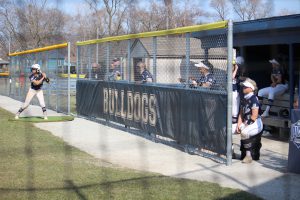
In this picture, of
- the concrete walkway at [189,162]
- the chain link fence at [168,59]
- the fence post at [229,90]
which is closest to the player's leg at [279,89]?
the concrete walkway at [189,162]

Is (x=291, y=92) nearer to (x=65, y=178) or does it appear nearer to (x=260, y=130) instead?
(x=260, y=130)

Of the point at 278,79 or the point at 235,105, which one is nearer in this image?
the point at 235,105

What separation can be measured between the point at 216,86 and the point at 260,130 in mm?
866

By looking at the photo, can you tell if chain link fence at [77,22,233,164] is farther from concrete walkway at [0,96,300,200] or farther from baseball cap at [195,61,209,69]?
concrete walkway at [0,96,300,200]

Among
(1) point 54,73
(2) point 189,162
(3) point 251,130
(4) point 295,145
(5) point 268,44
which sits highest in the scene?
(5) point 268,44

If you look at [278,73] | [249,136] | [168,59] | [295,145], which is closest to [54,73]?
[168,59]

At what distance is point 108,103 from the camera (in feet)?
34.6

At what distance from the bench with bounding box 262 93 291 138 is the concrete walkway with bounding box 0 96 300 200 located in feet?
1.09

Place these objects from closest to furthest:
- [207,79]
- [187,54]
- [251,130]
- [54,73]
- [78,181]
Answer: [78,181], [251,130], [207,79], [187,54], [54,73]

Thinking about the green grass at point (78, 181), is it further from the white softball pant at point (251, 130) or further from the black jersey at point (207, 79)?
the black jersey at point (207, 79)

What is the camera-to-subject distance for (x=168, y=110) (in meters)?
7.87

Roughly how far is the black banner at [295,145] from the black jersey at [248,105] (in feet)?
2.11

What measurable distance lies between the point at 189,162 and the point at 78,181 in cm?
184

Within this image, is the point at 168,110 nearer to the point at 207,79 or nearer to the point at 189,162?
the point at 207,79
